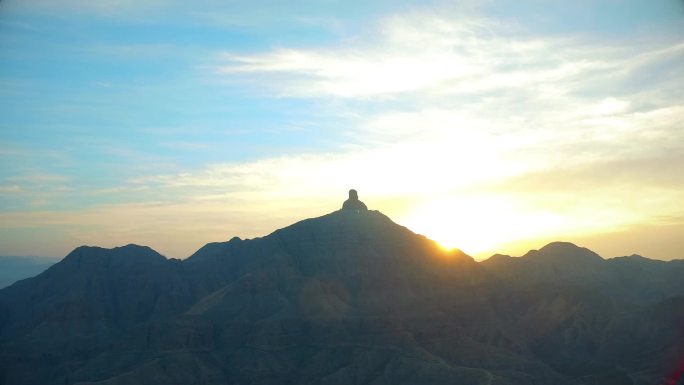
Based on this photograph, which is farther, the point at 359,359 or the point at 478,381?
the point at 359,359

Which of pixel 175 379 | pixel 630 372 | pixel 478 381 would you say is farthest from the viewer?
pixel 630 372

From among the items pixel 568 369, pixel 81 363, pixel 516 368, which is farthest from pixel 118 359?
pixel 568 369

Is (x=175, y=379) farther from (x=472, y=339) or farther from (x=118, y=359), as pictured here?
(x=472, y=339)

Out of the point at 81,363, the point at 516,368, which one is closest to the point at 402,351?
the point at 516,368

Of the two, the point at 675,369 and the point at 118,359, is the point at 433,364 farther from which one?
the point at 118,359

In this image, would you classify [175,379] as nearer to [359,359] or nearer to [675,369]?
[359,359]

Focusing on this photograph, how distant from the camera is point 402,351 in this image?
188m

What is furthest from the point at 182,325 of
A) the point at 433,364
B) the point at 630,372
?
the point at 630,372

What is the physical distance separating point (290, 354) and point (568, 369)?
57.4 m

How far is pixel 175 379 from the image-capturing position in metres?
181

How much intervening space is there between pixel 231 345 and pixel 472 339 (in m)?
50.6

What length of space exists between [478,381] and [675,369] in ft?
155

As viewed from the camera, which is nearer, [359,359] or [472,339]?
[359,359]

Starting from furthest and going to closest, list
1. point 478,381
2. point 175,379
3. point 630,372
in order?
point 630,372, point 175,379, point 478,381
